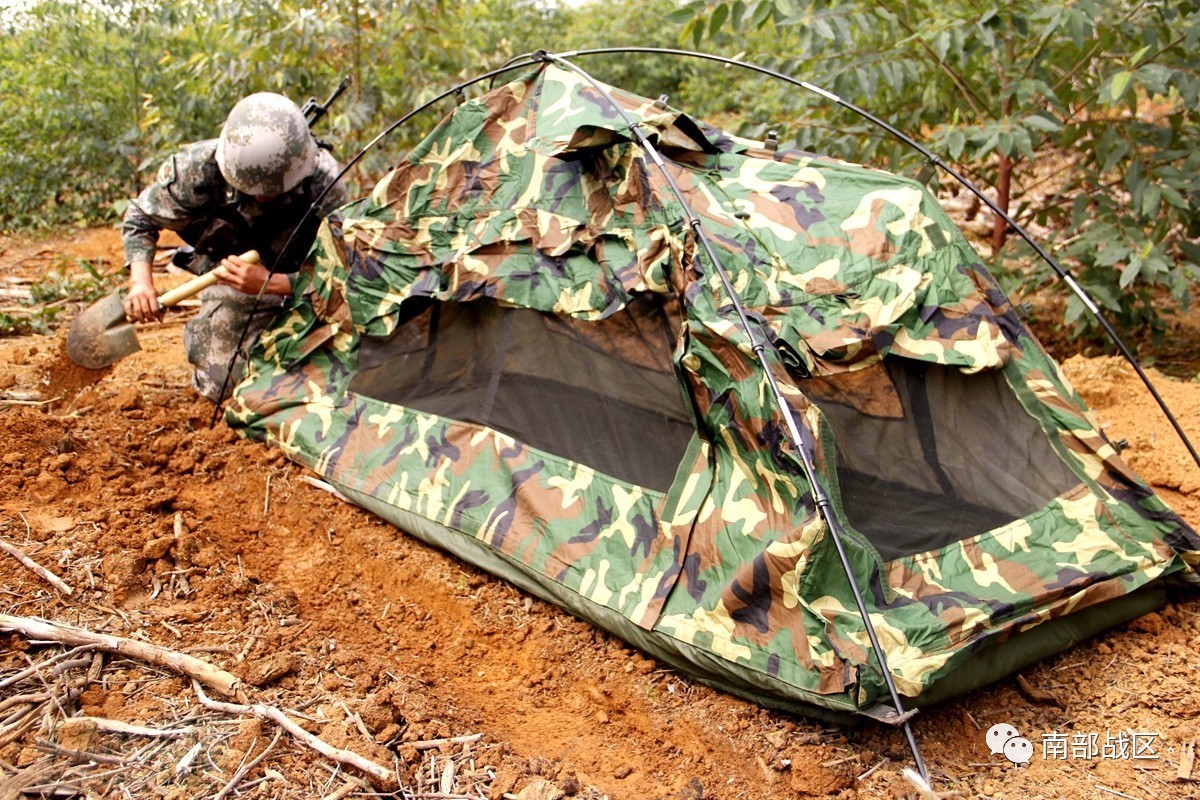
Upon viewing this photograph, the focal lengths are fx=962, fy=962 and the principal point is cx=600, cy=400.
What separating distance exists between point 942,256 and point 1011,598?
1.10m

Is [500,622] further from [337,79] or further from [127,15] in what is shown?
[127,15]

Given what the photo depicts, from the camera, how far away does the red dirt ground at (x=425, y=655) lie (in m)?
2.62

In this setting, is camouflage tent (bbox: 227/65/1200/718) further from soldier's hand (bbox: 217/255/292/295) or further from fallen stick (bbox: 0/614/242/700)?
fallen stick (bbox: 0/614/242/700)

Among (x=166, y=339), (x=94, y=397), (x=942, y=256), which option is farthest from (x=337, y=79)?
(x=942, y=256)

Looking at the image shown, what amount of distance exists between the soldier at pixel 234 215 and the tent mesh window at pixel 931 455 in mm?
2541

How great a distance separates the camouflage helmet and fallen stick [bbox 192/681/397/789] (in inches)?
89.5

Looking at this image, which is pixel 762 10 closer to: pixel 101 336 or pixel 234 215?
pixel 234 215

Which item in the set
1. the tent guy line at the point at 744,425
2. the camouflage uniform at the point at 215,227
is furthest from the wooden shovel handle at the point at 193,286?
the tent guy line at the point at 744,425

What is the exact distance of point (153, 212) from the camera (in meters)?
4.38

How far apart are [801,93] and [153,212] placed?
3.55m

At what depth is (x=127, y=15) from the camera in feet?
24.7

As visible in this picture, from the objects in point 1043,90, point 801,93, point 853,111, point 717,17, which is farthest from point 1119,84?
Answer: point 801,93

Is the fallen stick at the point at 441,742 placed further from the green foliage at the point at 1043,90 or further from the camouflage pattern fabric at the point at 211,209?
the green foliage at the point at 1043,90

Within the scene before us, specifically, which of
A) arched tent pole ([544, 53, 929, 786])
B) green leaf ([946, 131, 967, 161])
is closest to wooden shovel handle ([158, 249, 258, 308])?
arched tent pole ([544, 53, 929, 786])
